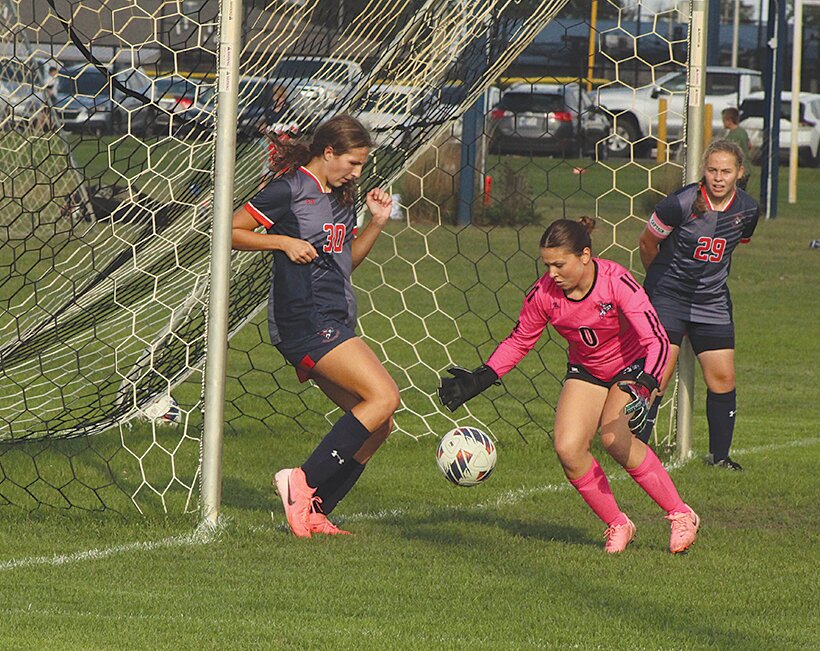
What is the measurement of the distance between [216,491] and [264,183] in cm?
177

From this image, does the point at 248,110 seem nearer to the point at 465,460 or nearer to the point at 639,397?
the point at 465,460

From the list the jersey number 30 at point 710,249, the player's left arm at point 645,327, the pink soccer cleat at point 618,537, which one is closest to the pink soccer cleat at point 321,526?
the pink soccer cleat at point 618,537

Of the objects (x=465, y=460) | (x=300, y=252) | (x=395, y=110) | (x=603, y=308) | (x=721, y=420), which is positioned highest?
(x=395, y=110)

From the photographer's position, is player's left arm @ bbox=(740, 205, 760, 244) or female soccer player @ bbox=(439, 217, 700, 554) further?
player's left arm @ bbox=(740, 205, 760, 244)

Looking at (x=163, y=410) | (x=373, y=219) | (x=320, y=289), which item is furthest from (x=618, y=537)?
(x=163, y=410)

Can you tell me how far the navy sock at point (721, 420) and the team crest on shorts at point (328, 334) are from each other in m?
2.78

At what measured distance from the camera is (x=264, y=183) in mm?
7375

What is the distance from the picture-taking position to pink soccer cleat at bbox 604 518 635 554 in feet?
20.1

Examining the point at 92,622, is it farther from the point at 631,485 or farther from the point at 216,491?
the point at 631,485

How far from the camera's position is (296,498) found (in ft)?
20.7

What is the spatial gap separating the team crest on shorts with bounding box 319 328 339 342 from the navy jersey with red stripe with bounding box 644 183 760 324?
92.1 inches

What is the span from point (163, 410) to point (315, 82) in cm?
204

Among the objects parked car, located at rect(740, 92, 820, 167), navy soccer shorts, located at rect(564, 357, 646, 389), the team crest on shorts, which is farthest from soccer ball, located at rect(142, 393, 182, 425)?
parked car, located at rect(740, 92, 820, 167)

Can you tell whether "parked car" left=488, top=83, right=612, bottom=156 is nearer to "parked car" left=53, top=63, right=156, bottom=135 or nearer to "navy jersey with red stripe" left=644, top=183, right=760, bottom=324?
"navy jersey with red stripe" left=644, top=183, right=760, bottom=324
